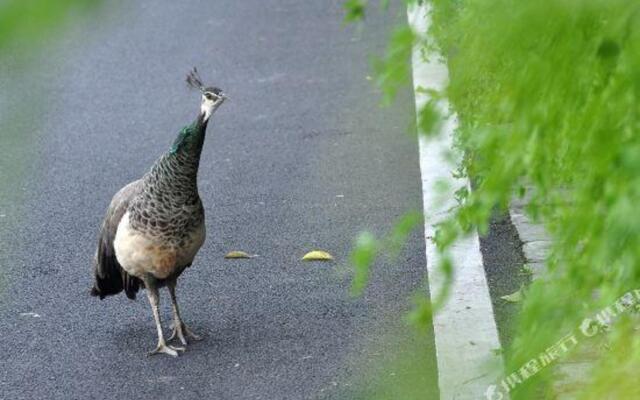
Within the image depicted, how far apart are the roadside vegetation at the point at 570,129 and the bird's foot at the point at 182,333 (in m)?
3.41

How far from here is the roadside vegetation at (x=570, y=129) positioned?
159 cm

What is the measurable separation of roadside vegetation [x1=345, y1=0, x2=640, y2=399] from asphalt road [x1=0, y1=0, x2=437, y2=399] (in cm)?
42

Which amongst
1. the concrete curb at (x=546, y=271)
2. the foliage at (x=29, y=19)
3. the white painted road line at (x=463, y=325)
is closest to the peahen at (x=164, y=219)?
the white painted road line at (x=463, y=325)

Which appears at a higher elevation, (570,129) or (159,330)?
(159,330)

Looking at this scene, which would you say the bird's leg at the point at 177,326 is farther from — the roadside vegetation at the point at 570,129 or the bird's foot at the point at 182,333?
the roadside vegetation at the point at 570,129

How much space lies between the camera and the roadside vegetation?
1.59 meters

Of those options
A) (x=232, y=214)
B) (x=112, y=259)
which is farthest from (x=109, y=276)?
(x=232, y=214)

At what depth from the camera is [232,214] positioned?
6.89 meters

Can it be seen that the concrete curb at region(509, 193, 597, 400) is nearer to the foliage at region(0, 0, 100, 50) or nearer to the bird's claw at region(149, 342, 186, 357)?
the bird's claw at region(149, 342, 186, 357)

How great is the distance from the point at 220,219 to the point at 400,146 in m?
1.56

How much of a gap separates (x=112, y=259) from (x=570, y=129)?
365cm

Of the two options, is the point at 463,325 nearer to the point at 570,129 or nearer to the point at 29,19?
the point at 570,129

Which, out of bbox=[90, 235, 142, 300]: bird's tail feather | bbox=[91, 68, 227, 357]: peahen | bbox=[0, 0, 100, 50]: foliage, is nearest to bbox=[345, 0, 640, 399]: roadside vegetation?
bbox=[0, 0, 100, 50]: foliage

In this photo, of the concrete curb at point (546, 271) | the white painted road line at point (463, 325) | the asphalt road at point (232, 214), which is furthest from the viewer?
the asphalt road at point (232, 214)
